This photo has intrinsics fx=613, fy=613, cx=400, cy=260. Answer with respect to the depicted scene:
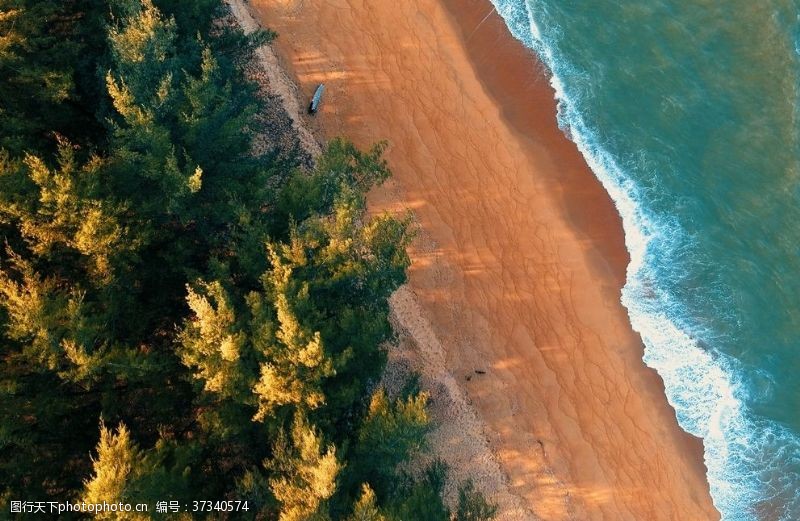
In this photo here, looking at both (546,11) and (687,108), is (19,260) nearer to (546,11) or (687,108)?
(546,11)

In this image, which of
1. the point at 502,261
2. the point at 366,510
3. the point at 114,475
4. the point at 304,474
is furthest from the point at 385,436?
the point at 502,261

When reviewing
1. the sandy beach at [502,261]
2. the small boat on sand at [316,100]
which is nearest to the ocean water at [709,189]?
the sandy beach at [502,261]

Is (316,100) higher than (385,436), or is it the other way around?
(316,100)

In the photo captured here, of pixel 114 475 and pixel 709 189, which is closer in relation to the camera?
pixel 114 475

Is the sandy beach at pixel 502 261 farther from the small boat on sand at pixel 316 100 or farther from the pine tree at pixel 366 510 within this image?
the pine tree at pixel 366 510

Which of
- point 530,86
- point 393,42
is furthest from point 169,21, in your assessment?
point 530,86

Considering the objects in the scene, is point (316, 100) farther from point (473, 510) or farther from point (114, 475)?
point (473, 510)

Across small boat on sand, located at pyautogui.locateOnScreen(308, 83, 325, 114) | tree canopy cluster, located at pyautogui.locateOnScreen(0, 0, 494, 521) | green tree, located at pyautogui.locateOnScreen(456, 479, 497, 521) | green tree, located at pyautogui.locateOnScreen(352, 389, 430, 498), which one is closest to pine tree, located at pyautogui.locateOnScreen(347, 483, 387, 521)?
tree canopy cluster, located at pyautogui.locateOnScreen(0, 0, 494, 521)
